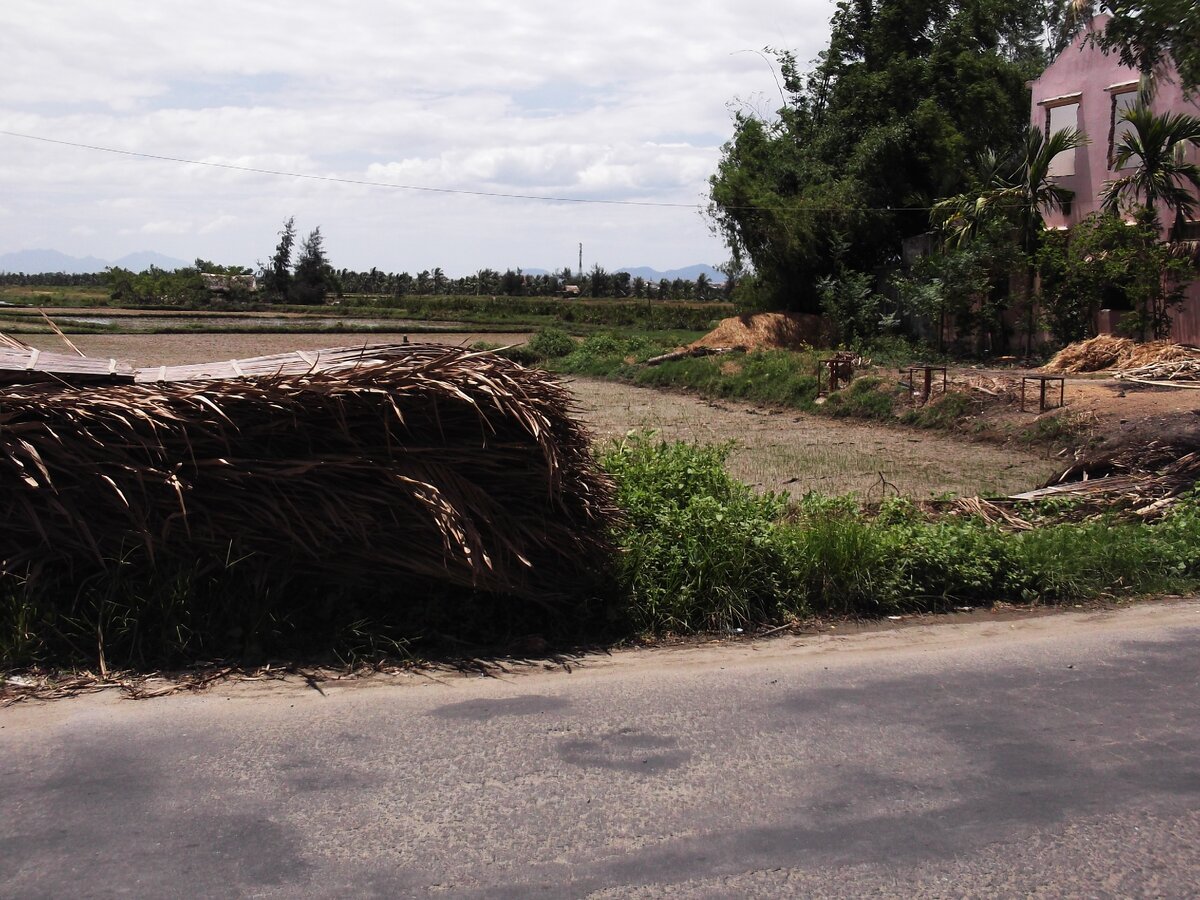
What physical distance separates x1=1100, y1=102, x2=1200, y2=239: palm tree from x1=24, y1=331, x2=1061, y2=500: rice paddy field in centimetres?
921

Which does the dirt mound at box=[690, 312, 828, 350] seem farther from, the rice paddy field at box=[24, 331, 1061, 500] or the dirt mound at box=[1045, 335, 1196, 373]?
the dirt mound at box=[1045, 335, 1196, 373]

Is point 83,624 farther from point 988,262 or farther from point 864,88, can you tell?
point 864,88

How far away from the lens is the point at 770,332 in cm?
2939

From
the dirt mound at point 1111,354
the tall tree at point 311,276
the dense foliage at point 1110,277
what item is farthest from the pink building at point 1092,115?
the tall tree at point 311,276

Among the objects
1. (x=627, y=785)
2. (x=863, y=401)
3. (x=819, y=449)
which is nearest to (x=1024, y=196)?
(x=863, y=401)

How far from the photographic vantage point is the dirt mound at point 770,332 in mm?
28808

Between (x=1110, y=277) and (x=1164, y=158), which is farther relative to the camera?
(x=1110, y=277)

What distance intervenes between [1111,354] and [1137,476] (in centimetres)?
1307

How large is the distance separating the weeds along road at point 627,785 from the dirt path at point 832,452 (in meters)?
5.03

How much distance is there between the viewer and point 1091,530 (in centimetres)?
755

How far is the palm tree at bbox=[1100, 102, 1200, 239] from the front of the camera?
2142 cm

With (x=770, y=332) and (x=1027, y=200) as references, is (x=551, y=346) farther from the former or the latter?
(x=1027, y=200)

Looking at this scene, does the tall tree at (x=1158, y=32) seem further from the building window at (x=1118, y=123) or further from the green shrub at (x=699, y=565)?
the building window at (x=1118, y=123)

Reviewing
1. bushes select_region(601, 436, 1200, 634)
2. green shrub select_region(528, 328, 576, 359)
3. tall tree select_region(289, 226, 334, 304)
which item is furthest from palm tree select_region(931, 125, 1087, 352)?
tall tree select_region(289, 226, 334, 304)
